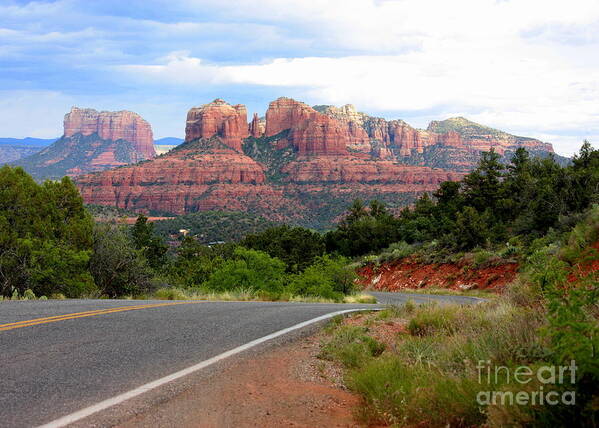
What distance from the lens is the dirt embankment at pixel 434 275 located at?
1303 inches

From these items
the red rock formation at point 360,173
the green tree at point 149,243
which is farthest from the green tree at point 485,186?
the red rock formation at point 360,173

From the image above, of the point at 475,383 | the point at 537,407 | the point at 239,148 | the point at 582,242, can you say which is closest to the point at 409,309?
the point at 582,242

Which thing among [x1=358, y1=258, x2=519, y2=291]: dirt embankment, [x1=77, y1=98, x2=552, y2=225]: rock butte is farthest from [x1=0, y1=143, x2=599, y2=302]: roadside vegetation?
[x1=77, y1=98, x2=552, y2=225]: rock butte

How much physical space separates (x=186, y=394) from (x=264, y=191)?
6281 inches

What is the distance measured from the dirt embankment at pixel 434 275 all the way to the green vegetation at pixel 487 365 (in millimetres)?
24441

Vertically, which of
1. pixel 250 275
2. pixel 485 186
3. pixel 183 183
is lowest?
pixel 250 275

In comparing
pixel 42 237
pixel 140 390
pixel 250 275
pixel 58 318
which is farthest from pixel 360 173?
pixel 140 390

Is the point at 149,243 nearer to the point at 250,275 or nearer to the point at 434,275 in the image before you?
the point at 434,275

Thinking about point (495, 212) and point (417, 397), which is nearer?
point (417, 397)

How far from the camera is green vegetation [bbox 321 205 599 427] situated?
3.88 meters

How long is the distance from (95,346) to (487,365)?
517 cm

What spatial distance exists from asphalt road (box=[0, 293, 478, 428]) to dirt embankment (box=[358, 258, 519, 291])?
24.0 metres

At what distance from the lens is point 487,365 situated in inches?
227

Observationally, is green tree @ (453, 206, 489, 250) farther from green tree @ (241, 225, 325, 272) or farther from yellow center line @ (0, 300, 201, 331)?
yellow center line @ (0, 300, 201, 331)
